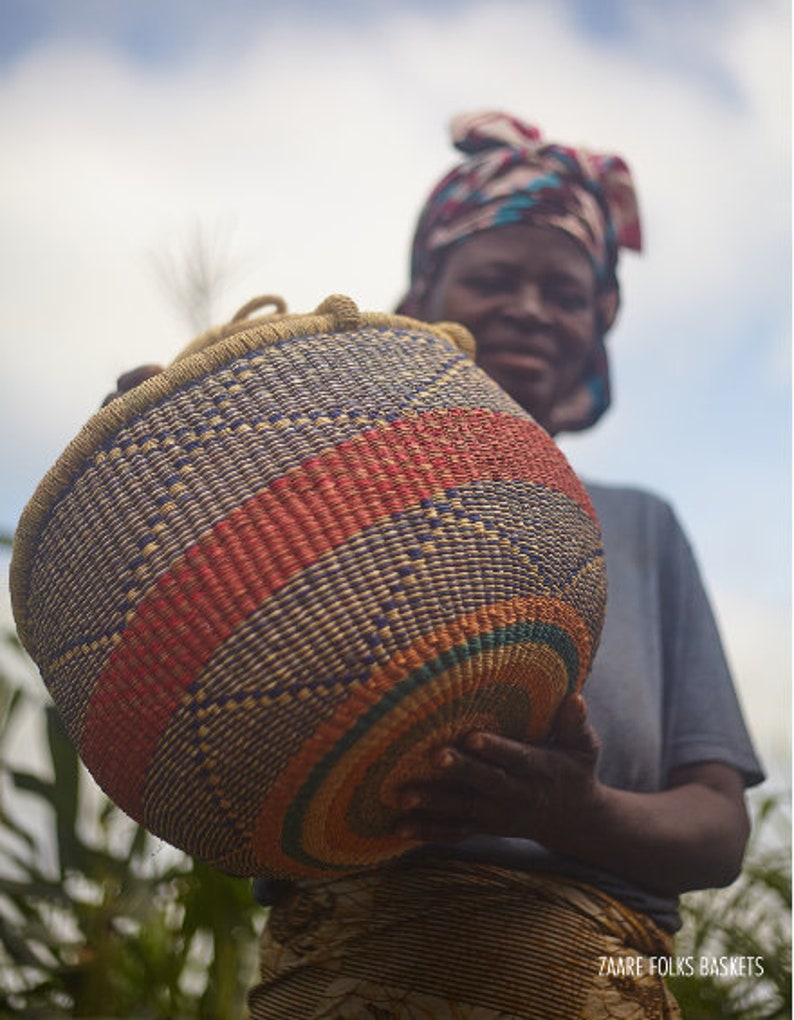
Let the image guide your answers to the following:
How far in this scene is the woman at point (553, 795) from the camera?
0.98 metres

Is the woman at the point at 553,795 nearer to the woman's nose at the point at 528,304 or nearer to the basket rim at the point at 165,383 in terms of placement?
the woman's nose at the point at 528,304

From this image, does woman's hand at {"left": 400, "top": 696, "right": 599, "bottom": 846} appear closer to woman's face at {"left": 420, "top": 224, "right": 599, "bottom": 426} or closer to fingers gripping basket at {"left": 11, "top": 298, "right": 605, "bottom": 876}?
fingers gripping basket at {"left": 11, "top": 298, "right": 605, "bottom": 876}

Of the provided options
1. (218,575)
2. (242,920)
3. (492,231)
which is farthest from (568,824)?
(242,920)

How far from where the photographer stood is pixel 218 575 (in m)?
0.79

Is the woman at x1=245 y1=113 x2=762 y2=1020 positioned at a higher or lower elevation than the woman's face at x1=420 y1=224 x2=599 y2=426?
lower

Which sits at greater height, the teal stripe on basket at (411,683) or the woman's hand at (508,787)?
the teal stripe on basket at (411,683)

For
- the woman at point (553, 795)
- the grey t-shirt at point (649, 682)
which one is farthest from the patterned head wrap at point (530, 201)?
the grey t-shirt at point (649, 682)

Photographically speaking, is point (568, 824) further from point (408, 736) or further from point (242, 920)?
point (242, 920)

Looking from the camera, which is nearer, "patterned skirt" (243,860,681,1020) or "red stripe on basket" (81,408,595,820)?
"red stripe on basket" (81,408,595,820)

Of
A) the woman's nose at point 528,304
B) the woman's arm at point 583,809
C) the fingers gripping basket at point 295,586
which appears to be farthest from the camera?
the woman's nose at point 528,304

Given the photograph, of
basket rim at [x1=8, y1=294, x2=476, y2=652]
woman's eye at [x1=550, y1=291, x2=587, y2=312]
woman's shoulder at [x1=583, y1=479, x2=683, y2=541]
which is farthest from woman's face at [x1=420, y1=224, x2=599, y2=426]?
basket rim at [x1=8, y1=294, x2=476, y2=652]

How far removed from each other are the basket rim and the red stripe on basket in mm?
123

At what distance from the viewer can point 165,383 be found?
0.86m

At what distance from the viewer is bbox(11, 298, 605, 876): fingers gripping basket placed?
2.55ft
